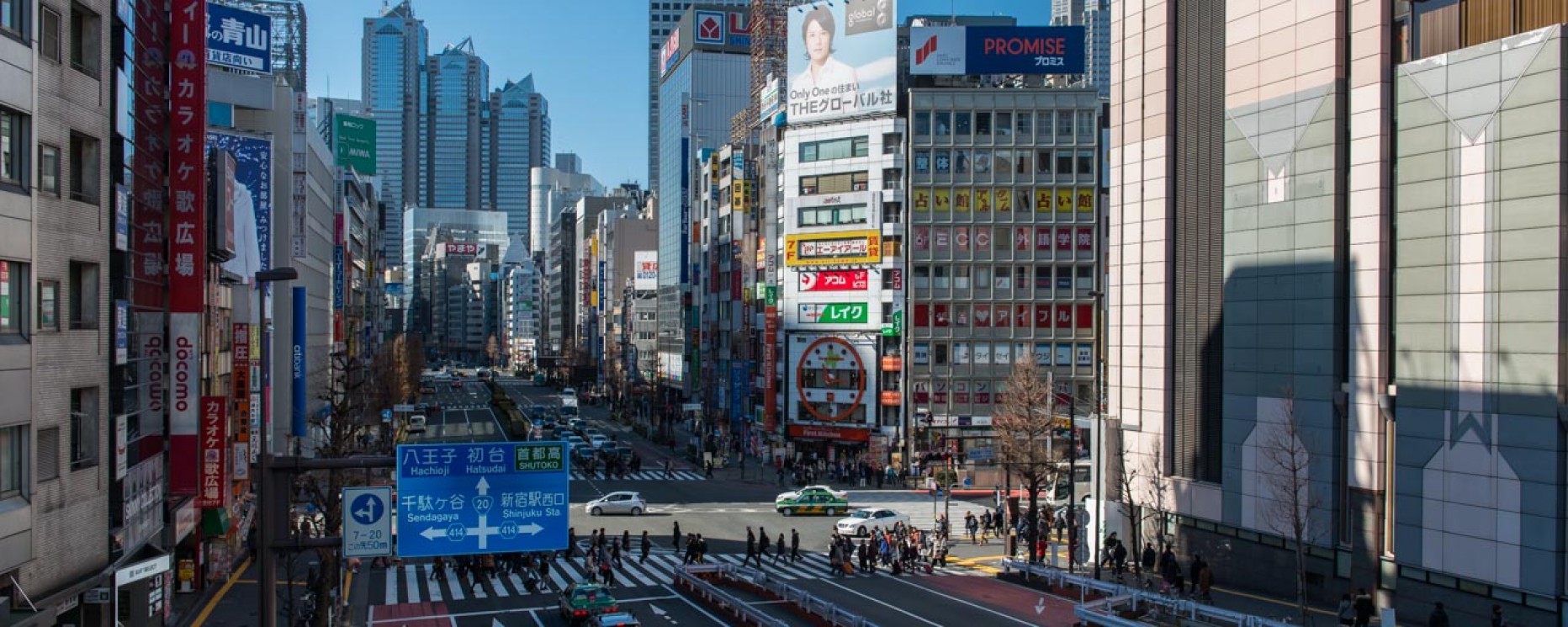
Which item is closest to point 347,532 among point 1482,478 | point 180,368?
point 180,368

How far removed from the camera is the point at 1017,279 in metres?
72.4

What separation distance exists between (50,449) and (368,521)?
20.8 ft

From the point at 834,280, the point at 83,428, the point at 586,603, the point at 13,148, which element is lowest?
the point at 586,603

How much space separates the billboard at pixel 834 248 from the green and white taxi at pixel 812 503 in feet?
76.8

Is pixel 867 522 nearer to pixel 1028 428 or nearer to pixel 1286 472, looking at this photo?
pixel 1028 428

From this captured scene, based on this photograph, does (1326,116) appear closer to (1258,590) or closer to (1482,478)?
(1482,478)

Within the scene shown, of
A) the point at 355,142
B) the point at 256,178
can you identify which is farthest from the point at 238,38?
the point at 355,142

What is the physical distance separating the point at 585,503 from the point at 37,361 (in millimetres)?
37839

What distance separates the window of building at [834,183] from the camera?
74875 mm

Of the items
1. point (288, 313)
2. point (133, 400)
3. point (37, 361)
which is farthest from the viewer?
point (288, 313)

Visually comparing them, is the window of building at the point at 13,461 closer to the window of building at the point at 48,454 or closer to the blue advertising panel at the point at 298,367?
the window of building at the point at 48,454

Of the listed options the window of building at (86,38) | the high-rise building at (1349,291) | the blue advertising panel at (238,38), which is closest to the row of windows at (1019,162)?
the high-rise building at (1349,291)

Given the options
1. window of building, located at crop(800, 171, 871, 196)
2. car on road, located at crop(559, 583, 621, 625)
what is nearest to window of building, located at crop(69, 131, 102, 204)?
car on road, located at crop(559, 583, 621, 625)

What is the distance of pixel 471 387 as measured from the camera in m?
160
